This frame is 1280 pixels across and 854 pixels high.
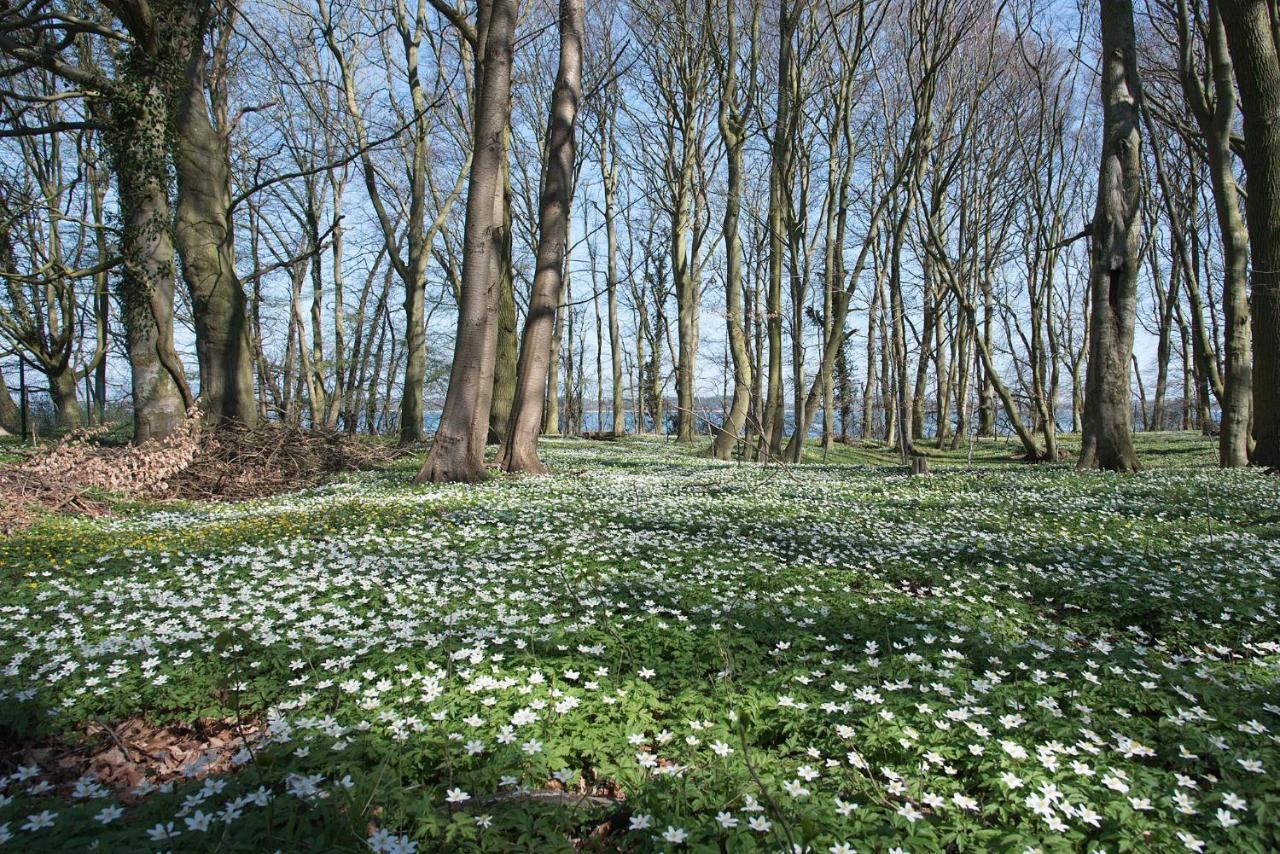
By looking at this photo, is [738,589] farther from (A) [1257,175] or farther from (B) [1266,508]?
(A) [1257,175]

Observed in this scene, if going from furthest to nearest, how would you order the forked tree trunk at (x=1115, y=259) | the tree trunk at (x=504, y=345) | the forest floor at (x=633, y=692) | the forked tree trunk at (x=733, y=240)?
the tree trunk at (x=504, y=345) < the forked tree trunk at (x=733, y=240) < the forked tree trunk at (x=1115, y=259) < the forest floor at (x=633, y=692)

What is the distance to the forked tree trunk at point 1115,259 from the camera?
1202 centimetres

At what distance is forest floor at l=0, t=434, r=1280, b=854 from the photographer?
222cm

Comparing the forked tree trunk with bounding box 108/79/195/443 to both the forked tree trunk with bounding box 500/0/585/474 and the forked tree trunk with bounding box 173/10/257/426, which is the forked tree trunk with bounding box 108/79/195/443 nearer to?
the forked tree trunk with bounding box 173/10/257/426

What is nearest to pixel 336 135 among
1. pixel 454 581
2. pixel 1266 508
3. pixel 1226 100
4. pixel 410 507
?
pixel 410 507

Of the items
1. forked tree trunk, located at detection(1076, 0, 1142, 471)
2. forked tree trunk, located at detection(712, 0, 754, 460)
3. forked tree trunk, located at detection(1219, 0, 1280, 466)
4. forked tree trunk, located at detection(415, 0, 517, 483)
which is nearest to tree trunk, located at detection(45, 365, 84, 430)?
forked tree trunk, located at detection(415, 0, 517, 483)

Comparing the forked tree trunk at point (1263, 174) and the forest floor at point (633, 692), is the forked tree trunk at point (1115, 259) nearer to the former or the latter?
the forked tree trunk at point (1263, 174)

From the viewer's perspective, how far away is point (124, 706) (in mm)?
3109

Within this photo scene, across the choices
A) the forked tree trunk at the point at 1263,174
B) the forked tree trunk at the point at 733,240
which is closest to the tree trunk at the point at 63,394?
the forked tree trunk at the point at 733,240

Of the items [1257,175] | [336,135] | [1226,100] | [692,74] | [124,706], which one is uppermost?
[692,74]

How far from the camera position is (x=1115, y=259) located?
12.1 meters

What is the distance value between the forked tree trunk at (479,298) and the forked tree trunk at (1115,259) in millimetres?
10948

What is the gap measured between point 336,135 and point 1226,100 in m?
23.8

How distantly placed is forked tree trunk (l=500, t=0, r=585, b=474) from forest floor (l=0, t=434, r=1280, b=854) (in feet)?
17.7
